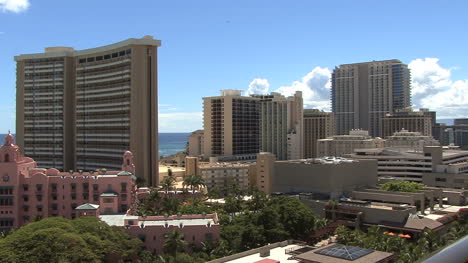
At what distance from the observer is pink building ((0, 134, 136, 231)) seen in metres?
49.2

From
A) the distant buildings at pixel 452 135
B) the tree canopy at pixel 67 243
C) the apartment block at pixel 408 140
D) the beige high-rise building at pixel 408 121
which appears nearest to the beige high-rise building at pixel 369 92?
the beige high-rise building at pixel 408 121

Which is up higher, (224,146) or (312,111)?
(312,111)

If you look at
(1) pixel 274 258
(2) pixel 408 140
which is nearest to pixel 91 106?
(1) pixel 274 258

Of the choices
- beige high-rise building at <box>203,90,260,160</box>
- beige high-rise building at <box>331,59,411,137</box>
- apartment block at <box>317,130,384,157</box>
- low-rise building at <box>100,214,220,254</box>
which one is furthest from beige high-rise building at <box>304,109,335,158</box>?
low-rise building at <box>100,214,220,254</box>

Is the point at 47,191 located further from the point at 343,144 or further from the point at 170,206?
the point at 343,144

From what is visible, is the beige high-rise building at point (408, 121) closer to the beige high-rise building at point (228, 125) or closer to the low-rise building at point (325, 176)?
the beige high-rise building at point (228, 125)

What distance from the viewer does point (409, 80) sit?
15400cm

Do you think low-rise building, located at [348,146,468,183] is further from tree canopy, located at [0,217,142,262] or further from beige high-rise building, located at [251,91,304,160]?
tree canopy, located at [0,217,142,262]

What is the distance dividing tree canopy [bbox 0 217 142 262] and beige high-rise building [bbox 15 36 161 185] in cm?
3326

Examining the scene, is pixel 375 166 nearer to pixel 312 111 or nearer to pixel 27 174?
pixel 27 174

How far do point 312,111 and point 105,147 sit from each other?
67.8m

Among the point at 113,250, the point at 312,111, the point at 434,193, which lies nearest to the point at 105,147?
the point at 113,250

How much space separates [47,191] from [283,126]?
7156cm

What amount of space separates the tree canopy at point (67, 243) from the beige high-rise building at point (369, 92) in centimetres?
12681
